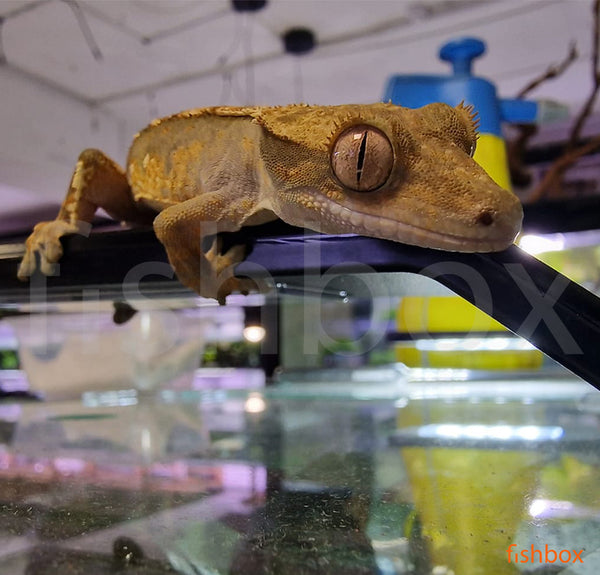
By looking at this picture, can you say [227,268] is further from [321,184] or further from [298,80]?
[298,80]

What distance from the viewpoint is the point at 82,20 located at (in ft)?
5.14

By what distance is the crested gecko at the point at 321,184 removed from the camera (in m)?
0.54

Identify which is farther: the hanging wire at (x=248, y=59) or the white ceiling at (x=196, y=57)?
the hanging wire at (x=248, y=59)

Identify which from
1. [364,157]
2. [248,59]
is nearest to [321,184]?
[364,157]

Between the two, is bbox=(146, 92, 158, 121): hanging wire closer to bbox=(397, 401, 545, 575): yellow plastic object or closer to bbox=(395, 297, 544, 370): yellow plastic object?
bbox=(395, 297, 544, 370): yellow plastic object

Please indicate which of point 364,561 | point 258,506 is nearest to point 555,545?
point 364,561

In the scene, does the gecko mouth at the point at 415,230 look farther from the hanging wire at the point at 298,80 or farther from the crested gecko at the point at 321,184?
the hanging wire at the point at 298,80

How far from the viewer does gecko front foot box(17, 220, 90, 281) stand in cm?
75

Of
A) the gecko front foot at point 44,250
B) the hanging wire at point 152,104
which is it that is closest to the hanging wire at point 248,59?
the hanging wire at point 152,104

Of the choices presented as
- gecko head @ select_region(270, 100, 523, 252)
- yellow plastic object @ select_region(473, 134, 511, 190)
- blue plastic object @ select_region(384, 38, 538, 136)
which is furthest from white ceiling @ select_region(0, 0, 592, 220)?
gecko head @ select_region(270, 100, 523, 252)

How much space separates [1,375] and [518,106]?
191 cm

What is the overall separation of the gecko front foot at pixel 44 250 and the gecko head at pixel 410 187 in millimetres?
371

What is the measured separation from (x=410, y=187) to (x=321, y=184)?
0.34 ft

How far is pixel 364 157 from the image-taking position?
0.56m
